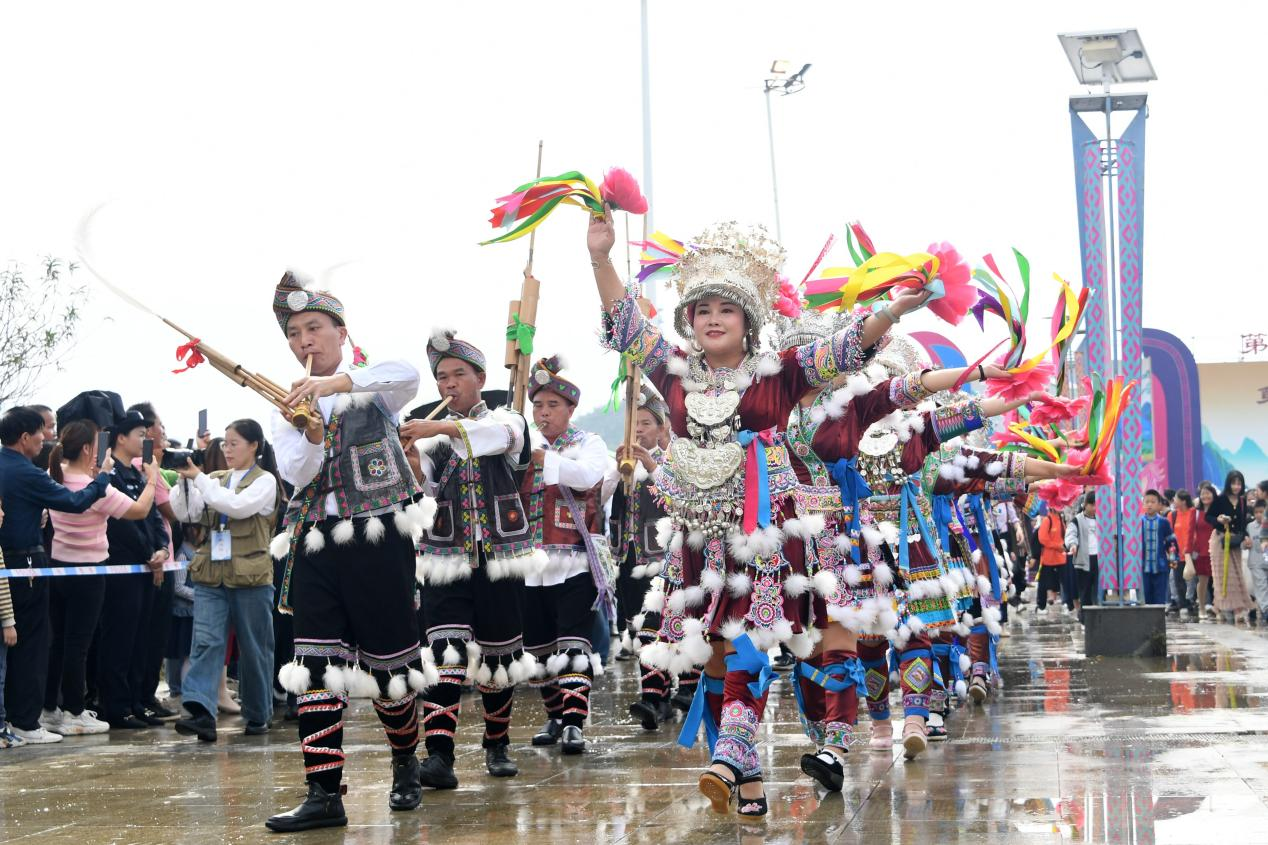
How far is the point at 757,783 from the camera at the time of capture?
18.5 feet

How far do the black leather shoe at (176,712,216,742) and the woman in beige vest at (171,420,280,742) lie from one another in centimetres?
10

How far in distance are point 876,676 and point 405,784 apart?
2.59m

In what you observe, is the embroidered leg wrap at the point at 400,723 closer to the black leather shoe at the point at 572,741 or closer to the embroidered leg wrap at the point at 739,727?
the embroidered leg wrap at the point at 739,727

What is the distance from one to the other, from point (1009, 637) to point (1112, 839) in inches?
493

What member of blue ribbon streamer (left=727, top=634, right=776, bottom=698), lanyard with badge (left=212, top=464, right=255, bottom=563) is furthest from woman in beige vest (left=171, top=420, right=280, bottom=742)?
blue ribbon streamer (left=727, top=634, right=776, bottom=698)

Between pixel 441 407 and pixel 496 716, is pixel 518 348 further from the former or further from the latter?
pixel 496 716

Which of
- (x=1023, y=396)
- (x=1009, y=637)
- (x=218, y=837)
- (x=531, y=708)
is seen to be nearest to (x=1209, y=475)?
(x=1009, y=637)

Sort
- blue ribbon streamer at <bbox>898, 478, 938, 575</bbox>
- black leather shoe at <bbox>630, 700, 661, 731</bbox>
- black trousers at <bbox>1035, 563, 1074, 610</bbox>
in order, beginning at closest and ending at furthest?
blue ribbon streamer at <bbox>898, 478, 938, 575</bbox> → black leather shoe at <bbox>630, 700, 661, 731</bbox> → black trousers at <bbox>1035, 563, 1074, 610</bbox>

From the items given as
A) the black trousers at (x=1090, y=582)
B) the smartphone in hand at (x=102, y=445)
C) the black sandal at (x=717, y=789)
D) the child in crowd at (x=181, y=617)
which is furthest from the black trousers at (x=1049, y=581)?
the black sandal at (x=717, y=789)

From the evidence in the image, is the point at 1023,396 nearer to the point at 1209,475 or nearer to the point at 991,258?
the point at 991,258

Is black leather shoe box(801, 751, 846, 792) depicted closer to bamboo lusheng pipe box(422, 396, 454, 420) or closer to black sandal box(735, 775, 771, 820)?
black sandal box(735, 775, 771, 820)

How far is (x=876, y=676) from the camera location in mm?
7531

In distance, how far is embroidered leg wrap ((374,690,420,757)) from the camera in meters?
6.19

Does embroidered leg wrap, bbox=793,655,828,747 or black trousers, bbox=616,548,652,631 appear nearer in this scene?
embroidered leg wrap, bbox=793,655,828,747
